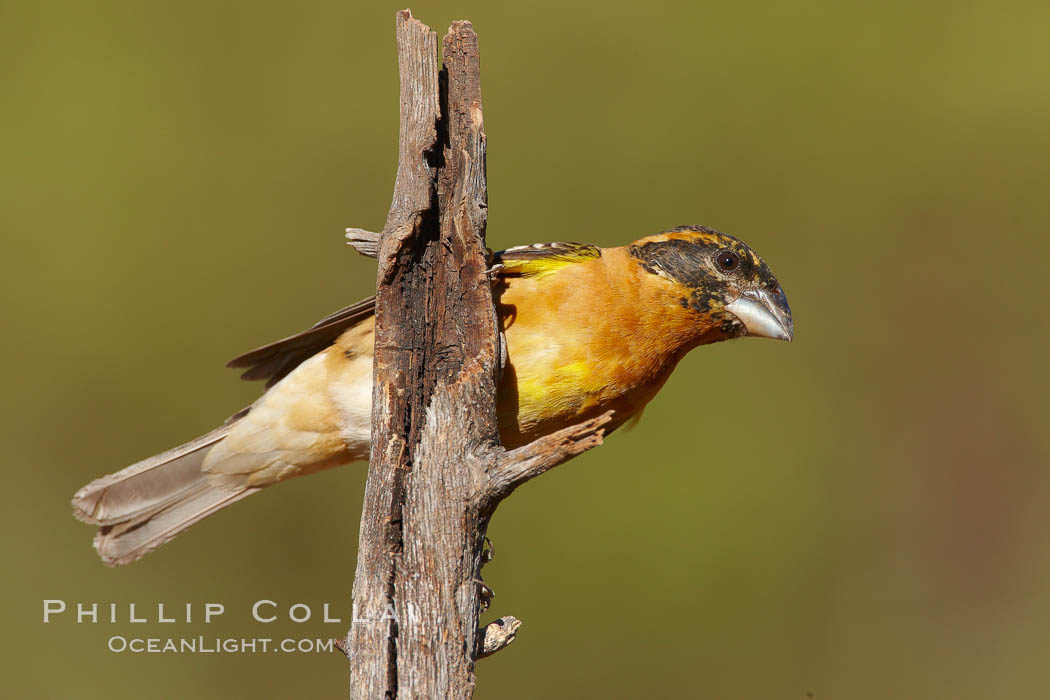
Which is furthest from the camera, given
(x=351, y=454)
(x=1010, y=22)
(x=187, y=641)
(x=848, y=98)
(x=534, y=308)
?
(x=1010, y=22)

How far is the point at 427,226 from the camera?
3.00 metres

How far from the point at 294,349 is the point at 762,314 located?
6.58ft

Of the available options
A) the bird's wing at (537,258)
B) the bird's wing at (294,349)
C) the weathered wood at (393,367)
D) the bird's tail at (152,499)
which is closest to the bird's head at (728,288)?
the bird's wing at (537,258)

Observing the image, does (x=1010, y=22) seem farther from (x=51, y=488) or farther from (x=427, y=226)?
(x=51, y=488)

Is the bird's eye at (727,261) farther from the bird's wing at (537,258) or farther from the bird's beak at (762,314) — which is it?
the bird's wing at (537,258)

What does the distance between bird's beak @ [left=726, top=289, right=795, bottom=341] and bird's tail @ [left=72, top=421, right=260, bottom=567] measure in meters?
2.25

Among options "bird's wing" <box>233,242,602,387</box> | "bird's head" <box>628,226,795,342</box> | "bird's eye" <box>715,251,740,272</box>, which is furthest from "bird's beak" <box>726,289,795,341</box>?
"bird's wing" <box>233,242,602,387</box>

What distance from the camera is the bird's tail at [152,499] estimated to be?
171 inches

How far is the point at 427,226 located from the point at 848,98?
6476 millimetres

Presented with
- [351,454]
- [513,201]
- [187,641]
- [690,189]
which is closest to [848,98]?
[690,189]

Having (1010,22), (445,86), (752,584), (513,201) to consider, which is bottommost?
(752,584)

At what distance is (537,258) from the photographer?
13.5 ft

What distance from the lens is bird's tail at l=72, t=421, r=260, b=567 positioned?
4.36 metres

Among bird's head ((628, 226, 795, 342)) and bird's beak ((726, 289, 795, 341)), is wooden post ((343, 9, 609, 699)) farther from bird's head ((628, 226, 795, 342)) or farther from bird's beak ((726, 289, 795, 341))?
bird's beak ((726, 289, 795, 341))
